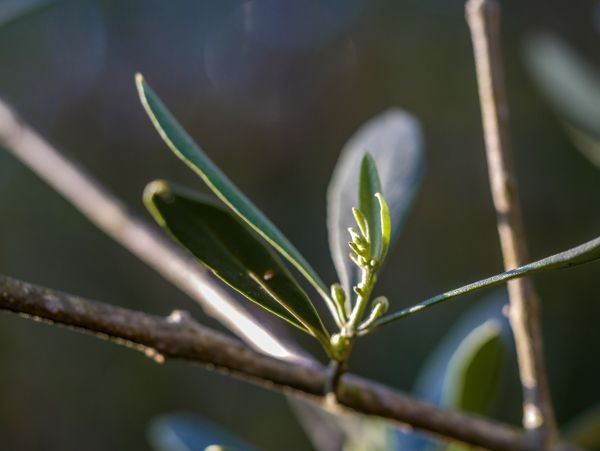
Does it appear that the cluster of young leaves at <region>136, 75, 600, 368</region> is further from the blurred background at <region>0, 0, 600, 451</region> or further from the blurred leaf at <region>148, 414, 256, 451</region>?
the blurred background at <region>0, 0, 600, 451</region>

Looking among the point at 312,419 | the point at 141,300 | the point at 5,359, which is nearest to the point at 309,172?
the point at 141,300

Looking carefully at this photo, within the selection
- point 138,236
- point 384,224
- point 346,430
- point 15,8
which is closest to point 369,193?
point 384,224

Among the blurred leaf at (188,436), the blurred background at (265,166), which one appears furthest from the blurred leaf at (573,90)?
the blurred background at (265,166)

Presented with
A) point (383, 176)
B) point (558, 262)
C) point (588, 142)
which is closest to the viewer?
point (558, 262)

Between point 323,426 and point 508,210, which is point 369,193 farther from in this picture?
point 323,426

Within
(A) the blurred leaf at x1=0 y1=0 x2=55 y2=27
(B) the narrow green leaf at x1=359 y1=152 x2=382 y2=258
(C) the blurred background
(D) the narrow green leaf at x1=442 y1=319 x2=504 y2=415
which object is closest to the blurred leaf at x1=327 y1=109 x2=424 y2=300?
(B) the narrow green leaf at x1=359 y1=152 x2=382 y2=258

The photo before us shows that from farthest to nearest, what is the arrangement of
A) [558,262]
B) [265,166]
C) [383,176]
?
[265,166] < [383,176] < [558,262]
